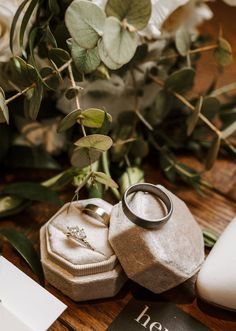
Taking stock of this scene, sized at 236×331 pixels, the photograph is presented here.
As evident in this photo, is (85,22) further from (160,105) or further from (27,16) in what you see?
(160,105)

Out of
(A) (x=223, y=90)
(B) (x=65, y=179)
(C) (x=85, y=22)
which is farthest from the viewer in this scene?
(A) (x=223, y=90)

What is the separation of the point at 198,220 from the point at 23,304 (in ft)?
0.83

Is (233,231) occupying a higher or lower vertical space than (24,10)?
lower

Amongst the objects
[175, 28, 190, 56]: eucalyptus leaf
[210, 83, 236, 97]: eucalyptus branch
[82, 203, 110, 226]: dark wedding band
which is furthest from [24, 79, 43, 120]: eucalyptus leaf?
[210, 83, 236, 97]: eucalyptus branch

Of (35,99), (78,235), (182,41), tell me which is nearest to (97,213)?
(78,235)

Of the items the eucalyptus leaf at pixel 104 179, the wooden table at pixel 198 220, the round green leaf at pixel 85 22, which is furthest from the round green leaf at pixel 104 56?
the wooden table at pixel 198 220

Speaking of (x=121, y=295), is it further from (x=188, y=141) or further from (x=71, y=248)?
(x=188, y=141)

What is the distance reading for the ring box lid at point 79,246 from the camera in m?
0.45

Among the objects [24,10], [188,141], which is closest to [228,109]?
[188,141]

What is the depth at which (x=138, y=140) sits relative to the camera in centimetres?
60

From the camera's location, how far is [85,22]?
1.41 feet

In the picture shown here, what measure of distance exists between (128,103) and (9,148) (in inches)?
7.0

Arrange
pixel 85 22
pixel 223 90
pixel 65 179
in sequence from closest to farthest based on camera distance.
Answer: pixel 85 22, pixel 65 179, pixel 223 90

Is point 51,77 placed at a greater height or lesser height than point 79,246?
greater
